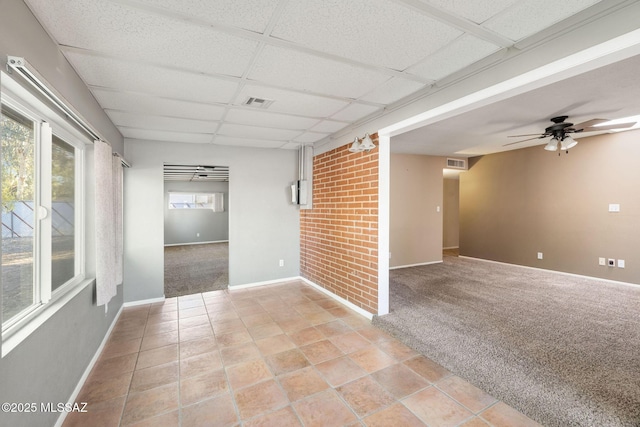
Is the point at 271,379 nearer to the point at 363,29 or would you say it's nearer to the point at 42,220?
the point at 42,220

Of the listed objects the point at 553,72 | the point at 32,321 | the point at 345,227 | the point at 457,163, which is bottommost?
the point at 32,321

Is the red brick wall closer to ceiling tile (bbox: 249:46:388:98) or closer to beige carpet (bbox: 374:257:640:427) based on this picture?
beige carpet (bbox: 374:257:640:427)

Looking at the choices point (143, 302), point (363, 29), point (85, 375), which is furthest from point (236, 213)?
point (363, 29)

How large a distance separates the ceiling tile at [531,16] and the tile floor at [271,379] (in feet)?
7.71

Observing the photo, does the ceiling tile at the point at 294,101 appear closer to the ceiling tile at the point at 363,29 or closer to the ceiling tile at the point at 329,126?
the ceiling tile at the point at 329,126

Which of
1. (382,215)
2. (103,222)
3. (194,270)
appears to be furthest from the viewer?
(194,270)

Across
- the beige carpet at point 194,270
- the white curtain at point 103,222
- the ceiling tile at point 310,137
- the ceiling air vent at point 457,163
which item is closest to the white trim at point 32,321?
the white curtain at point 103,222

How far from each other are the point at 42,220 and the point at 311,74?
81.9 inches

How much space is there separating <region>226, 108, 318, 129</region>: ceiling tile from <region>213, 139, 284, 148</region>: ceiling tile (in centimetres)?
78

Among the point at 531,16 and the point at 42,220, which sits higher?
the point at 531,16

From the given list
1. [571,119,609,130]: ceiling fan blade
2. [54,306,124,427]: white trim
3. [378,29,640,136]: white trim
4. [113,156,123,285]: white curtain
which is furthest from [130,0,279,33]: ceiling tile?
[571,119,609,130]: ceiling fan blade

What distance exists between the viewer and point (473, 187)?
648 centimetres

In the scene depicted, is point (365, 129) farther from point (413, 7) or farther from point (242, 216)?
point (242, 216)

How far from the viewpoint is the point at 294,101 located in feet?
8.50
